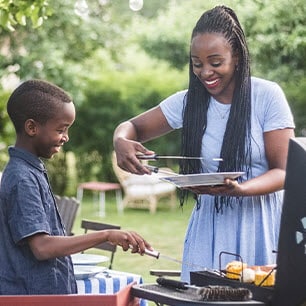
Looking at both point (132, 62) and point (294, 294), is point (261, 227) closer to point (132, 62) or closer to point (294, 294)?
point (294, 294)

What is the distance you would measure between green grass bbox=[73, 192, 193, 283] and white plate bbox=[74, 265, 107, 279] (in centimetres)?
411

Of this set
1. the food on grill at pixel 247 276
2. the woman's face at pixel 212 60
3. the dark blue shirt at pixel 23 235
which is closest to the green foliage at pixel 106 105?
the woman's face at pixel 212 60

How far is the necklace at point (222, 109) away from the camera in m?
3.05

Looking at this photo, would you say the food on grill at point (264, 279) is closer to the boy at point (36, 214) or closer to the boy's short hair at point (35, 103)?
the boy at point (36, 214)

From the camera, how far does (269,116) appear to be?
9.82ft

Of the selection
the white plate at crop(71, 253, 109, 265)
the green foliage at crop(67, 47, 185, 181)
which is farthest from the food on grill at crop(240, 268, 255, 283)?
the green foliage at crop(67, 47, 185, 181)

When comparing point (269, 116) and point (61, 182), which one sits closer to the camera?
point (269, 116)

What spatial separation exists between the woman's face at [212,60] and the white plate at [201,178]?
1.33ft

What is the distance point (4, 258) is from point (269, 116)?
100cm

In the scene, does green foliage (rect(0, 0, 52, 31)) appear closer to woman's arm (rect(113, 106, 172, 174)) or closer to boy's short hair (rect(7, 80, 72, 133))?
woman's arm (rect(113, 106, 172, 174))

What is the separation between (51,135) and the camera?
275cm

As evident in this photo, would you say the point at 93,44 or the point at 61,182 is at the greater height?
the point at 93,44

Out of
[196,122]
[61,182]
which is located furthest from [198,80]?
[61,182]

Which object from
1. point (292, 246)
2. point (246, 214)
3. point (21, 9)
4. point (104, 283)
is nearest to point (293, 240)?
point (292, 246)
